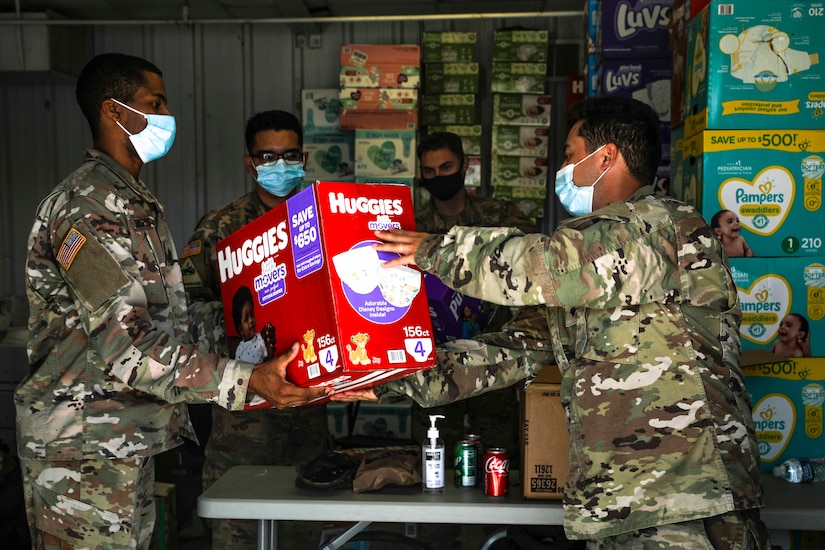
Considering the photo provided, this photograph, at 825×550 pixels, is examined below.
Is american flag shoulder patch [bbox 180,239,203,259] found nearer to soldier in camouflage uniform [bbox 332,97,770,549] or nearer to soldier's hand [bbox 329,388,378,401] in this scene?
soldier's hand [bbox 329,388,378,401]

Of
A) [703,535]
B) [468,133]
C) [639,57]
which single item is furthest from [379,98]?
[703,535]

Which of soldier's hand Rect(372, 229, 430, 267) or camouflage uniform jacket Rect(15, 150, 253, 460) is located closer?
soldier's hand Rect(372, 229, 430, 267)

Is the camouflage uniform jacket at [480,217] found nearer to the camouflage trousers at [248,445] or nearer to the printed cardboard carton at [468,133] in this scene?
the camouflage trousers at [248,445]

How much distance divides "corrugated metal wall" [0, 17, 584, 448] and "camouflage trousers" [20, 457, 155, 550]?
4.04m

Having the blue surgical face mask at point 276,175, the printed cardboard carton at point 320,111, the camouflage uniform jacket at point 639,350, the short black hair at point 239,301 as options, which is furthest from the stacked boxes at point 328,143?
the camouflage uniform jacket at point 639,350

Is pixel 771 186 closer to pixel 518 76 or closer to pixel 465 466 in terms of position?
pixel 465 466

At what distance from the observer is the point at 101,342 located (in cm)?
204

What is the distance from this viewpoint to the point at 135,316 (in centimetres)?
206

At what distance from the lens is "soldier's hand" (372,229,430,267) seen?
75.7 inches

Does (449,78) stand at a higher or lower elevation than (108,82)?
higher

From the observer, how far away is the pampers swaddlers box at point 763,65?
2.56m

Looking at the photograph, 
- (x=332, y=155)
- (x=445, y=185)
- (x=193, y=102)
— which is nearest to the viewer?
(x=445, y=185)

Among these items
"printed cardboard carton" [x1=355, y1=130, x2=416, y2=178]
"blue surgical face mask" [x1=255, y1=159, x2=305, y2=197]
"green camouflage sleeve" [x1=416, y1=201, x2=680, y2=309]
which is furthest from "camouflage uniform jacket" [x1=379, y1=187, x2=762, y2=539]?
"printed cardboard carton" [x1=355, y1=130, x2=416, y2=178]

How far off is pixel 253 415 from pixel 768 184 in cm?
197
